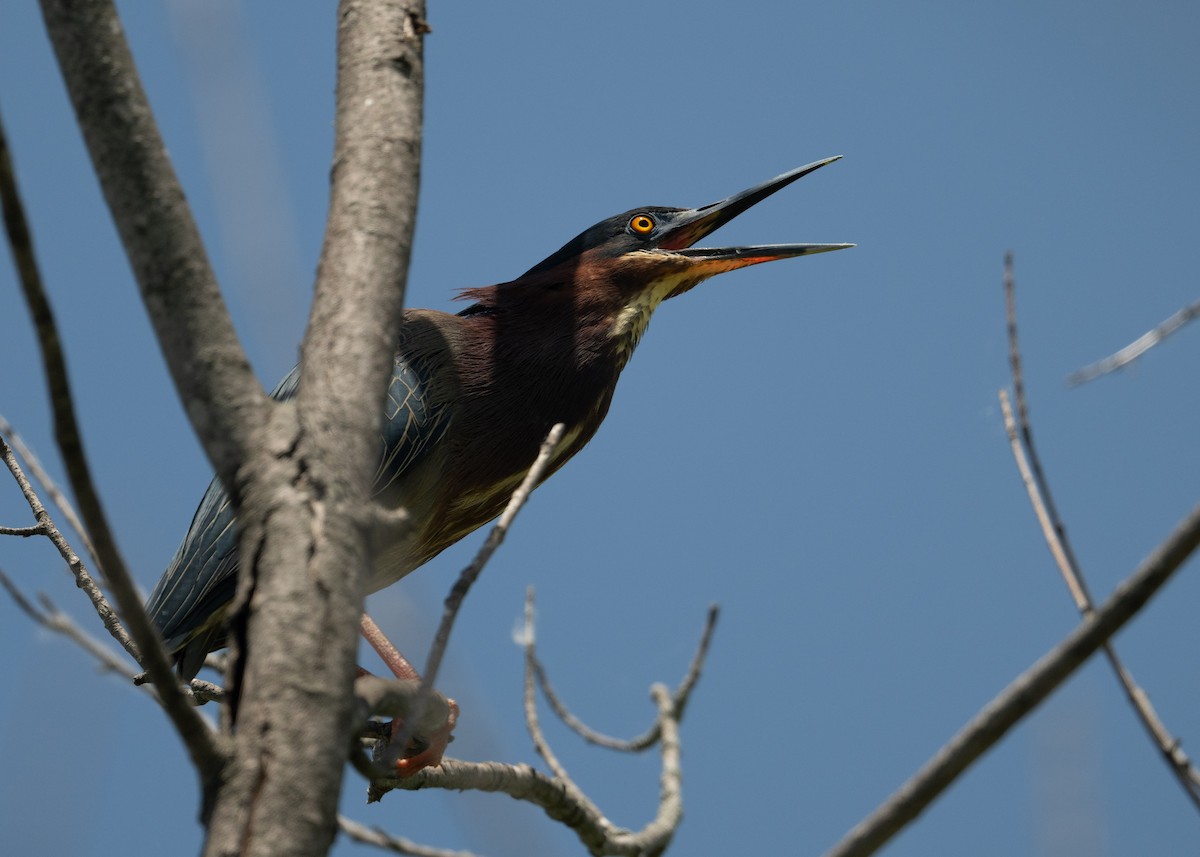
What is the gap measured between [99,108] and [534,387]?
263 cm

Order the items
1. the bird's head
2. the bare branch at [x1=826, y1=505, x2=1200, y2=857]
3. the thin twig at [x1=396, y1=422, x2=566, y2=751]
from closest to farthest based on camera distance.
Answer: the bare branch at [x1=826, y1=505, x2=1200, y2=857] < the thin twig at [x1=396, y1=422, x2=566, y2=751] < the bird's head

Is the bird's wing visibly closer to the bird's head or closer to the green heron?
the green heron

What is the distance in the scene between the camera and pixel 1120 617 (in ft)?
3.67

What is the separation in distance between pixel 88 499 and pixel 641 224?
366 cm

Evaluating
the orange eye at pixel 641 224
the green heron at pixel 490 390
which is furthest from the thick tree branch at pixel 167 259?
the orange eye at pixel 641 224

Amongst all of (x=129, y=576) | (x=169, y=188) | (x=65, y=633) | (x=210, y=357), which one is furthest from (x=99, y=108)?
(x=65, y=633)

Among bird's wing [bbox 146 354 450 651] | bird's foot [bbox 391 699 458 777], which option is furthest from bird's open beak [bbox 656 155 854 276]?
bird's foot [bbox 391 699 458 777]

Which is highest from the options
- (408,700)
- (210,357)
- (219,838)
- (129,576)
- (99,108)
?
(99,108)

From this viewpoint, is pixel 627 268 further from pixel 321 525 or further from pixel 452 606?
pixel 321 525

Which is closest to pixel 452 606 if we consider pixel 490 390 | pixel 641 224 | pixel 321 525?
pixel 321 525

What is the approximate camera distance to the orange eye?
471 centimetres

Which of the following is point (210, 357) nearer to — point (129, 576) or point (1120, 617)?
point (129, 576)

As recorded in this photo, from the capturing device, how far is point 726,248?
460 cm

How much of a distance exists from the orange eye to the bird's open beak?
0.24 feet
